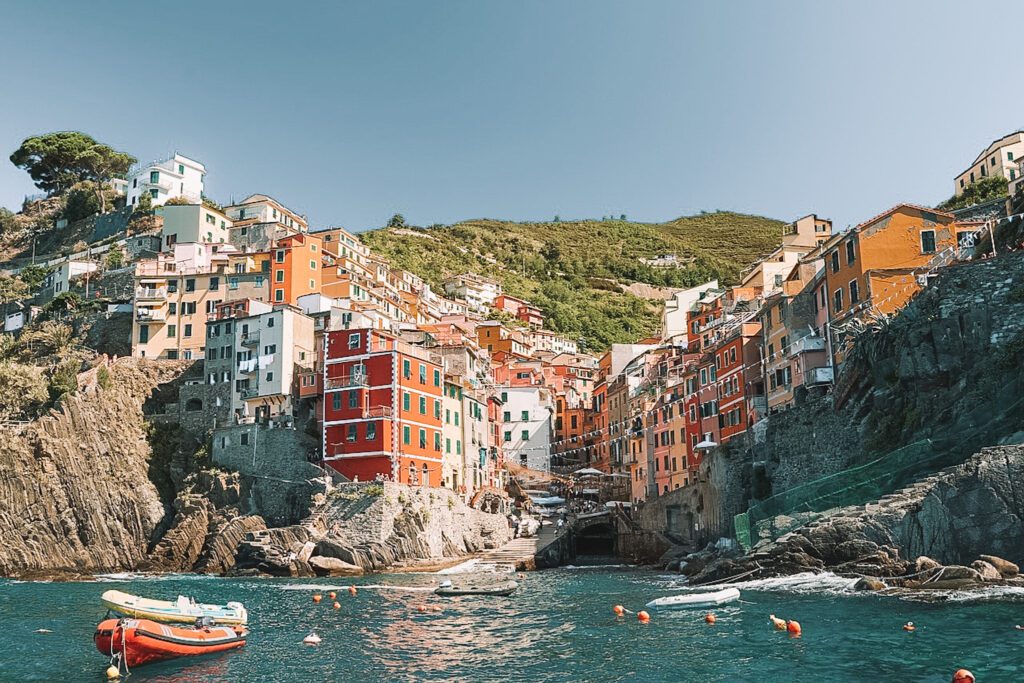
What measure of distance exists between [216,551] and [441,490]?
16.9 metres

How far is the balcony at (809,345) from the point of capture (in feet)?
186

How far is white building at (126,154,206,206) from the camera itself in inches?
4774

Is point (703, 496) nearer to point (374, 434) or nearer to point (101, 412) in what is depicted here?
point (374, 434)

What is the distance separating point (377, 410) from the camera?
2731 inches

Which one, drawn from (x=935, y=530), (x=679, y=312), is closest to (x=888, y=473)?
(x=935, y=530)

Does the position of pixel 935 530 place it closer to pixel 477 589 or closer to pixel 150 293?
pixel 477 589

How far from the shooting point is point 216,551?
66.5 metres

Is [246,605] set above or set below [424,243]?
below

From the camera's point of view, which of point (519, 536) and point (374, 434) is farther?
point (519, 536)

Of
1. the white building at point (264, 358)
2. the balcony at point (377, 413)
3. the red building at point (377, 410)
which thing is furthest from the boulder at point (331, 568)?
the white building at point (264, 358)

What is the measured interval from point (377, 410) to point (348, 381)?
3747 millimetres

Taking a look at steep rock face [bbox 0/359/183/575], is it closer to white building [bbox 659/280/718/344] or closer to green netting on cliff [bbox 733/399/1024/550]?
green netting on cliff [bbox 733/399/1024/550]

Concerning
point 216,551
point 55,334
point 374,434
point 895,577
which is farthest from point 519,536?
point 55,334

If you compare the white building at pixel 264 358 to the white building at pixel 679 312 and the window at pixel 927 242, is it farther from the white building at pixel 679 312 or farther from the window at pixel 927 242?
the window at pixel 927 242
